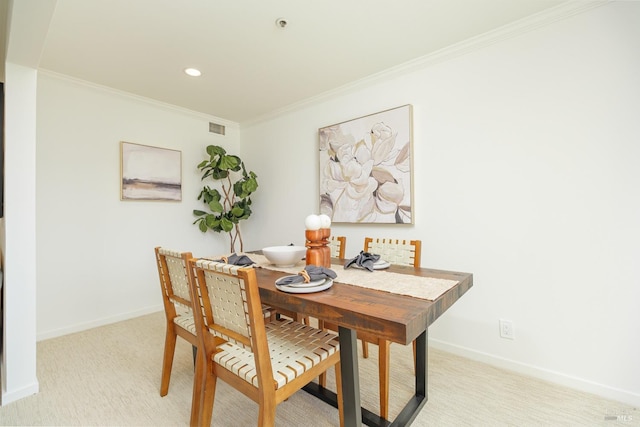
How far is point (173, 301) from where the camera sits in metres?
1.76

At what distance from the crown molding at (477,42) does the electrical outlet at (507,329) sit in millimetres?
2016

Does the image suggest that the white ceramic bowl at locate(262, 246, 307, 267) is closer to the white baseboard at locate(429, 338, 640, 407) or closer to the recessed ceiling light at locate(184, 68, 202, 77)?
the white baseboard at locate(429, 338, 640, 407)

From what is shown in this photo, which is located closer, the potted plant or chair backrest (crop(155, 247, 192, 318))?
chair backrest (crop(155, 247, 192, 318))

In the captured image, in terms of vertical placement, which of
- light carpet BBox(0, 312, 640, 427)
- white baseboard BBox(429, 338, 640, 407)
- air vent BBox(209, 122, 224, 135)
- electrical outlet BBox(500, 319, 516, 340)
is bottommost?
light carpet BBox(0, 312, 640, 427)

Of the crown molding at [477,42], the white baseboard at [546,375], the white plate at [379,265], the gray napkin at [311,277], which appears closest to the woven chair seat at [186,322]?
the gray napkin at [311,277]

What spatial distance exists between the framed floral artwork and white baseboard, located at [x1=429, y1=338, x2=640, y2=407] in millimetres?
1098

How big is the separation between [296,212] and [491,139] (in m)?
2.11

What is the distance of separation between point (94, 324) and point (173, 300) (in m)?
1.89

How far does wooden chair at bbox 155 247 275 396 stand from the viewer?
1.63 m

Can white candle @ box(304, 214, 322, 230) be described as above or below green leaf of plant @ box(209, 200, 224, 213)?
below

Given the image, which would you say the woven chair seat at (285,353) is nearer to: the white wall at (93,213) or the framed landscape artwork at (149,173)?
the white wall at (93,213)

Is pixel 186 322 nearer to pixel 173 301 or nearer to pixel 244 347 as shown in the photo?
pixel 173 301

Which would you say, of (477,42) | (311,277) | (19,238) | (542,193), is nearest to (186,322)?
(311,277)

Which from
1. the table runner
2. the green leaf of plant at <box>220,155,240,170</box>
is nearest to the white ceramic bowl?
the table runner
